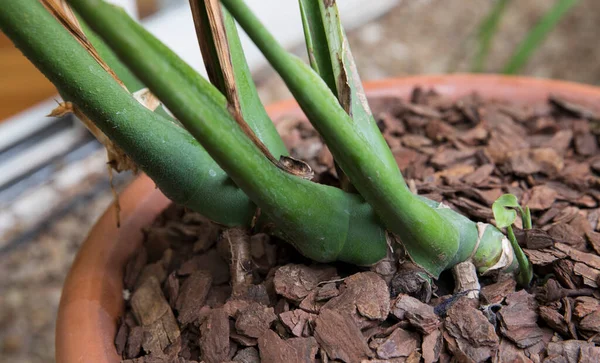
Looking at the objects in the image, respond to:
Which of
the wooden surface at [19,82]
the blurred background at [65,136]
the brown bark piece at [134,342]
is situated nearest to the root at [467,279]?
the brown bark piece at [134,342]

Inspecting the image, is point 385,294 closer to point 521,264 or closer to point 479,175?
point 521,264

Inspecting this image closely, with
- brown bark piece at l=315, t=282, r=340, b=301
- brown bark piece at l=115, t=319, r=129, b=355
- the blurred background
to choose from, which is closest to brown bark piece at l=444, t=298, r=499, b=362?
brown bark piece at l=315, t=282, r=340, b=301

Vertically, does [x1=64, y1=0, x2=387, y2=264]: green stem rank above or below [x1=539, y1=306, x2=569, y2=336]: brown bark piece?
above

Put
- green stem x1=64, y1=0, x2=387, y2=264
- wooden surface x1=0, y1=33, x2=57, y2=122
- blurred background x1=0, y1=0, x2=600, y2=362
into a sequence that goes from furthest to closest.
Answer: wooden surface x1=0, y1=33, x2=57, y2=122 < blurred background x1=0, y1=0, x2=600, y2=362 < green stem x1=64, y1=0, x2=387, y2=264

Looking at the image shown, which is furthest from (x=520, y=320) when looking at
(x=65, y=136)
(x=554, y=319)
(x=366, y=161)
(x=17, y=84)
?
(x=17, y=84)

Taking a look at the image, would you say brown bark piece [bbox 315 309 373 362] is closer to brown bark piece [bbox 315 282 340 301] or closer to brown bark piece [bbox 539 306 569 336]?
brown bark piece [bbox 315 282 340 301]

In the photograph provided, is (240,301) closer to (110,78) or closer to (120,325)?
(120,325)
